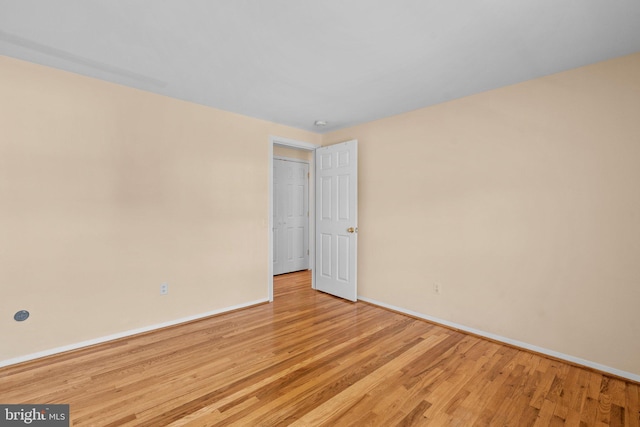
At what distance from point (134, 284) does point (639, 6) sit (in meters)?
4.31

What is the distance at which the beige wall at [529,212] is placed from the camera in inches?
87.7

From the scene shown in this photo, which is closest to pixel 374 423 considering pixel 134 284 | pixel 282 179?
pixel 134 284

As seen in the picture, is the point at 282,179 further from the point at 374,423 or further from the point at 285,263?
the point at 374,423

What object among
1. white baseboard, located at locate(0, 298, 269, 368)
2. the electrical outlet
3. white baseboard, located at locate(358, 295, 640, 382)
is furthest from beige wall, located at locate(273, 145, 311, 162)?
the electrical outlet

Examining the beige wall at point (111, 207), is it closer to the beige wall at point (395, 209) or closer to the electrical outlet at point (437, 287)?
the beige wall at point (395, 209)

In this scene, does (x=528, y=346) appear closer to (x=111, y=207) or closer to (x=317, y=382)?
(x=317, y=382)

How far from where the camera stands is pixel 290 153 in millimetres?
5691

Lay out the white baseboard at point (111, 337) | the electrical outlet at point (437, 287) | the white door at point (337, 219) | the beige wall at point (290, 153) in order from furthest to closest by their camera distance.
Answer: the beige wall at point (290, 153)
the white door at point (337, 219)
the electrical outlet at point (437, 287)
the white baseboard at point (111, 337)

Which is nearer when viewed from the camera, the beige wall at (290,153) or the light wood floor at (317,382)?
the light wood floor at (317,382)

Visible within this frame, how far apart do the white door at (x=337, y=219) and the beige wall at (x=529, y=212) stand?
48 cm

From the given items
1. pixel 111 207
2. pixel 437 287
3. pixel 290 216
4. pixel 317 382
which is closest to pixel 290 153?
pixel 290 216

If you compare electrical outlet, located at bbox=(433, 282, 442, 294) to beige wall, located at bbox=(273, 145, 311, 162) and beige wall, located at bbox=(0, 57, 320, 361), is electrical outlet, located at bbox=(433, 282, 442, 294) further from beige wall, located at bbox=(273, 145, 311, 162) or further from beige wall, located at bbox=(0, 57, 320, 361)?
beige wall, located at bbox=(273, 145, 311, 162)

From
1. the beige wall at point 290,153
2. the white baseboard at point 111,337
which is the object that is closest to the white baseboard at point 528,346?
the white baseboard at point 111,337

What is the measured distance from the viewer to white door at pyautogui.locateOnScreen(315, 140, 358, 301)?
3.97 m
